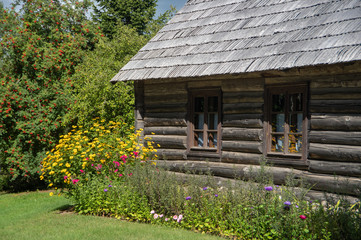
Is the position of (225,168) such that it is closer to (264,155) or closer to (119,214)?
(264,155)

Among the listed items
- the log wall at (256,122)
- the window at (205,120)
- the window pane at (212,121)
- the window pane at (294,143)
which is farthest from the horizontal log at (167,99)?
the window pane at (294,143)

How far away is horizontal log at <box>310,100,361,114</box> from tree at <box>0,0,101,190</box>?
9243 millimetres

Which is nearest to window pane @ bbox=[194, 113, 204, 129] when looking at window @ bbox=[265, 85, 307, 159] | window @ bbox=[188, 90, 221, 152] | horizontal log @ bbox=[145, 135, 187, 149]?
window @ bbox=[188, 90, 221, 152]

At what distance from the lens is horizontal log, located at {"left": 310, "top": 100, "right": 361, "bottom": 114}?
21.8ft

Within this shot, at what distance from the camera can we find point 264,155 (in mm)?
7809

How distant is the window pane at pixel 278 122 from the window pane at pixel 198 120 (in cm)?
181

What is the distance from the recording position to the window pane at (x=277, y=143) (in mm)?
7785

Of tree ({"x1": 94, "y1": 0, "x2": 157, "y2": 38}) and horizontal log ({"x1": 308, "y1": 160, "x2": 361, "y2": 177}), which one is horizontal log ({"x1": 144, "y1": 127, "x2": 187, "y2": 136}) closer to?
horizontal log ({"x1": 308, "y1": 160, "x2": 361, "y2": 177})

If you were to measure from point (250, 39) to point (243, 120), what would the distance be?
1709mm

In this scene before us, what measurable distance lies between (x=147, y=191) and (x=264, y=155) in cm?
239

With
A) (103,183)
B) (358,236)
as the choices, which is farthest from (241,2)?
(358,236)

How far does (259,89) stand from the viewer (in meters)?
7.95

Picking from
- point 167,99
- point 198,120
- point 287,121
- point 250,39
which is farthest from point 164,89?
point 287,121

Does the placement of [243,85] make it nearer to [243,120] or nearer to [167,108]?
[243,120]
